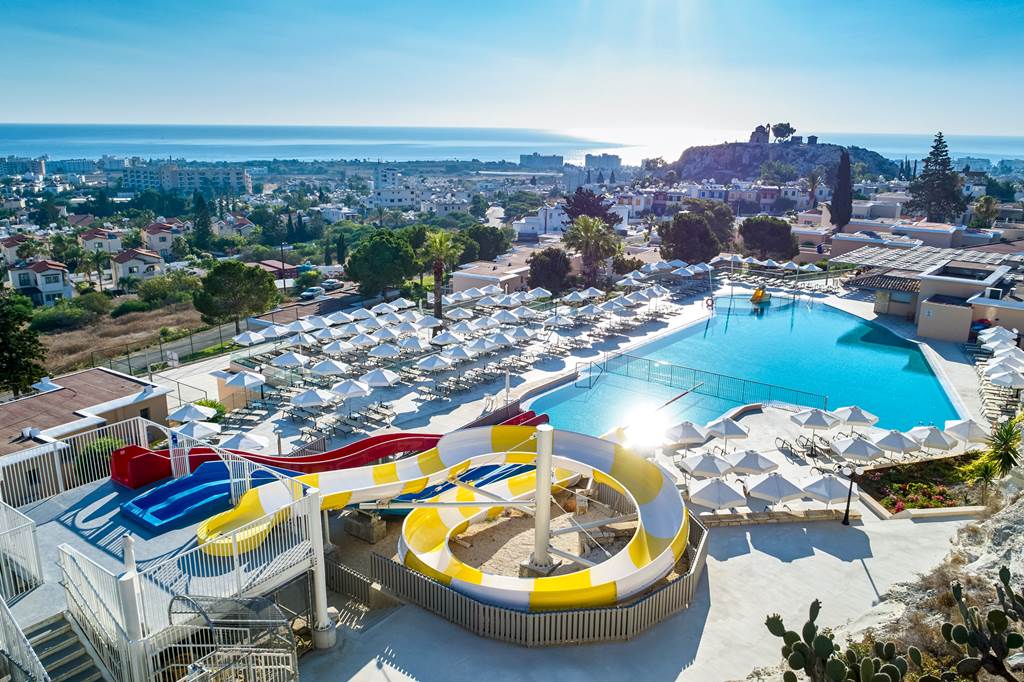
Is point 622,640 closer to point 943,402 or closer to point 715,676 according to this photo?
point 715,676

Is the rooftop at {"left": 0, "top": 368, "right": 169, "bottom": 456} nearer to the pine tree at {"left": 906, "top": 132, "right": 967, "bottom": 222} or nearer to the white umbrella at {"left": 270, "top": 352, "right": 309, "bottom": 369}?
the white umbrella at {"left": 270, "top": 352, "right": 309, "bottom": 369}

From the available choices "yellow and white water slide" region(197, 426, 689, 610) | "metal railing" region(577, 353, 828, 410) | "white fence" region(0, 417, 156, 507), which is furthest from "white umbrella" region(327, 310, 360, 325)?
"white fence" region(0, 417, 156, 507)

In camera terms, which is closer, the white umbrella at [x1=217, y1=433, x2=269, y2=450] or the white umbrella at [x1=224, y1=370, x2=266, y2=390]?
the white umbrella at [x1=217, y1=433, x2=269, y2=450]

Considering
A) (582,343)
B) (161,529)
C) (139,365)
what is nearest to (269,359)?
(139,365)

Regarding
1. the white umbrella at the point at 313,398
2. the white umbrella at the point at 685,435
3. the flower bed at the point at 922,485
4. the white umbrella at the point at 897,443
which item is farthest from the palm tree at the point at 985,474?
the white umbrella at the point at 313,398

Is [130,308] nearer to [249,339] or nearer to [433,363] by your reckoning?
[249,339]
